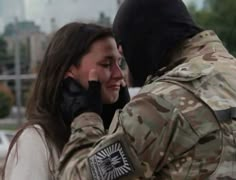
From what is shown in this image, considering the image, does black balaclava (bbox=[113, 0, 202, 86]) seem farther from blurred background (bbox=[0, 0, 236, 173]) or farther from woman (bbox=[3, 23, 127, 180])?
blurred background (bbox=[0, 0, 236, 173])

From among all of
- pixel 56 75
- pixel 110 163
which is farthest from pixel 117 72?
pixel 110 163

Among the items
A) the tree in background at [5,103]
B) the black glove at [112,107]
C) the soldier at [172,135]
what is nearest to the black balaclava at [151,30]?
the soldier at [172,135]

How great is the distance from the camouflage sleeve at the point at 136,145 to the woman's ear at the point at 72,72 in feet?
1.76

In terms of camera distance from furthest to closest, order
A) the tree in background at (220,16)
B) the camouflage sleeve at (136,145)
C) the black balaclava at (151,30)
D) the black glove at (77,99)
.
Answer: the tree in background at (220,16) → the black glove at (77,99) → the black balaclava at (151,30) → the camouflage sleeve at (136,145)

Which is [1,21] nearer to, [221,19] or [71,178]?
[221,19]

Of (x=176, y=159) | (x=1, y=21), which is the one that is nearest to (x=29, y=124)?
(x=176, y=159)

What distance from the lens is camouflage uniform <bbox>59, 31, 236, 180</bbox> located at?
2227 millimetres

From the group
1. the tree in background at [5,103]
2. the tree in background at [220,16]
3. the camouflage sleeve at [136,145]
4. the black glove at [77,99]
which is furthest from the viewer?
the tree in background at [5,103]

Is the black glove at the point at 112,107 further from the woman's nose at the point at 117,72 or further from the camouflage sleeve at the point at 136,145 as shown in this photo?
the camouflage sleeve at the point at 136,145

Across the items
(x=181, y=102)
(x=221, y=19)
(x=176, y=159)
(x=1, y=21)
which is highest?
(x=181, y=102)

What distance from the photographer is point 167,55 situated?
2471 millimetres

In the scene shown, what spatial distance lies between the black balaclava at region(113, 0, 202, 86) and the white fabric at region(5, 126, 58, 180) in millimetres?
475

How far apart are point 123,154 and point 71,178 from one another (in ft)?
0.62

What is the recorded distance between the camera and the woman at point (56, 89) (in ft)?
8.92
